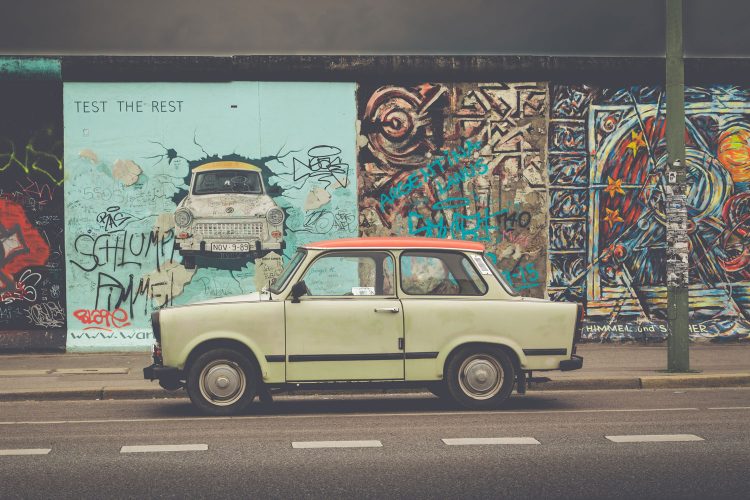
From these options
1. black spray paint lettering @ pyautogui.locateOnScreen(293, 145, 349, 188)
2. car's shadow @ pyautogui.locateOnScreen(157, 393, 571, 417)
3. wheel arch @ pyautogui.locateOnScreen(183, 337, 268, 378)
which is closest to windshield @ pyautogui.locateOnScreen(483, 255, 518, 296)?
car's shadow @ pyautogui.locateOnScreen(157, 393, 571, 417)

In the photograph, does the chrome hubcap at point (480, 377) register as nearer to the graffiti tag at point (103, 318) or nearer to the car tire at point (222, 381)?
the car tire at point (222, 381)

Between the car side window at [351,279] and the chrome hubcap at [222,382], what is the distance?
1.07 metres

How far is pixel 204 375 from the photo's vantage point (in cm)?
1048

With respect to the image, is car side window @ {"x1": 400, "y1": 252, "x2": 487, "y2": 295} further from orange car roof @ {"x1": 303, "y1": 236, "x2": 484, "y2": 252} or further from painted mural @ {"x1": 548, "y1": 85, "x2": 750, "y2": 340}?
painted mural @ {"x1": 548, "y1": 85, "x2": 750, "y2": 340}

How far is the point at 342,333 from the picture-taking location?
10.5 m

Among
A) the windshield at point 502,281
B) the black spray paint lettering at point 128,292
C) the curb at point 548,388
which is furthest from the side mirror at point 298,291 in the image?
the black spray paint lettering at point 128,292

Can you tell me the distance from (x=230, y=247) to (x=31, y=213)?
3.16m

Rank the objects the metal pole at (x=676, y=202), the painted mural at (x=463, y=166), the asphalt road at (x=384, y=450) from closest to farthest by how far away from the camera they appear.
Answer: the asphalt road at (x=384, y=450) → the metal pole at (x=676, y=202) → the painted mural at (x=463, y=166)

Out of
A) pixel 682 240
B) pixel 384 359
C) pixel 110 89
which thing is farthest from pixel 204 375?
pixel 110 89

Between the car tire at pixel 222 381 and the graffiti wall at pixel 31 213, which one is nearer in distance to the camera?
the car tire at pixel 222 381

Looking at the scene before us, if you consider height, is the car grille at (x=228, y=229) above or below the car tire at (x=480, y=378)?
above

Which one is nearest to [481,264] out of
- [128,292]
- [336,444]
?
[336,444]

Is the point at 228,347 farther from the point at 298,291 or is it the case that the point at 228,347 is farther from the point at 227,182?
the point at 227,182

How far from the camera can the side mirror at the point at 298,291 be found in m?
10.5
